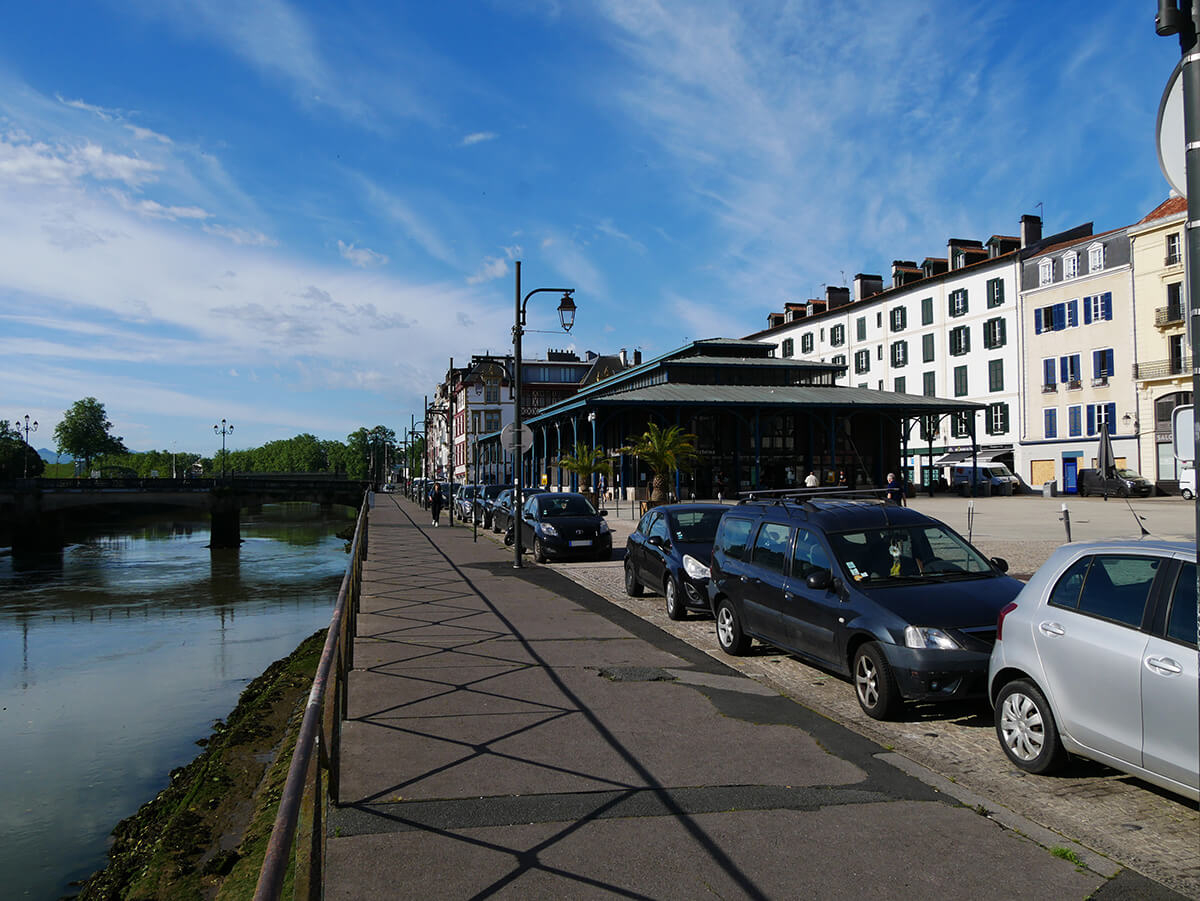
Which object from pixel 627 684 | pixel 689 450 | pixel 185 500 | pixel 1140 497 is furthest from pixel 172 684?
pixel 185 500

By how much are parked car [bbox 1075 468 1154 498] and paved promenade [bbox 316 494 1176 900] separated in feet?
129

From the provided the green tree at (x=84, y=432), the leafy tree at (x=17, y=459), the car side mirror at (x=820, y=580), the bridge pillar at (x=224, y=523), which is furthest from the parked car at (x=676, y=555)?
the green tree at (x=84, y=432)

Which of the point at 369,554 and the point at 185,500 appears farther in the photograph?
the point at 185,500

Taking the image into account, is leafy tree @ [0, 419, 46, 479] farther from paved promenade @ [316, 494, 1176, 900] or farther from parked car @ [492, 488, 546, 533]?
paved promenade @ [316, 494, 1176, 900]

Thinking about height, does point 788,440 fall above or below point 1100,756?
above

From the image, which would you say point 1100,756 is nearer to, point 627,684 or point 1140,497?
point 627,684

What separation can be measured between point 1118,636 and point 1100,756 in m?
0.69

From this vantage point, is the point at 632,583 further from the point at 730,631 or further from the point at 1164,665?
the point at 1164,665

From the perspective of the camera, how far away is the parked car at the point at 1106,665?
4.50 meters

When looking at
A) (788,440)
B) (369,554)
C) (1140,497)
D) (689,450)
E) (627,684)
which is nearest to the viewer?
(627,684)

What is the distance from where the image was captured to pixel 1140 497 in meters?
45.4

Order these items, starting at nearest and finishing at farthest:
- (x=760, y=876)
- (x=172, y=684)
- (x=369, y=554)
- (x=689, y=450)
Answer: (x=760, y=876)
(x=172, y=684)
(x=369, y=554)
(x=689, y=450)

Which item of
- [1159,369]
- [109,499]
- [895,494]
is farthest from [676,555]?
[109,499]

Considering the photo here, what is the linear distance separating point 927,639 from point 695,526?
676 cm
